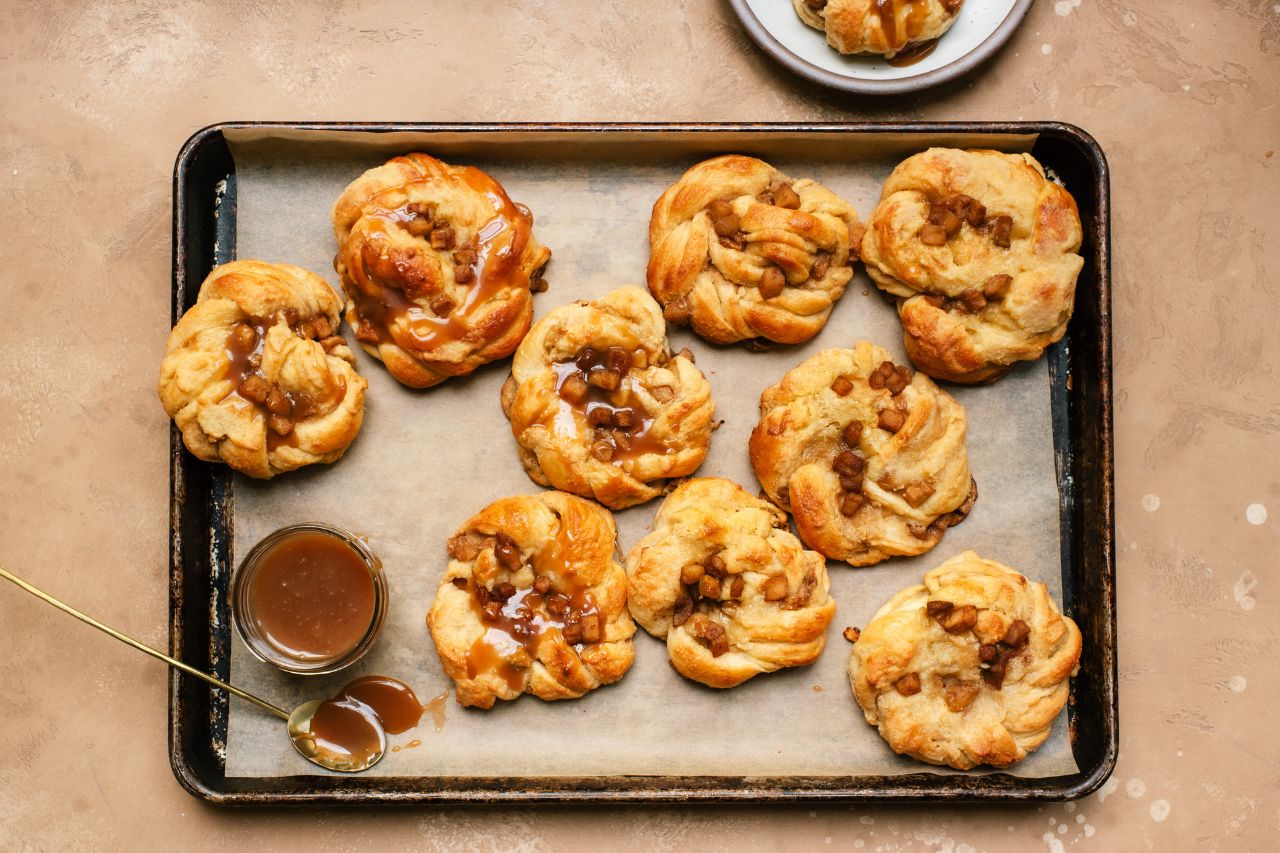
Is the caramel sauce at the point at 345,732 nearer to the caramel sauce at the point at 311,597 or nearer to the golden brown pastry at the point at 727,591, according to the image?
the caramel sauce at the point at 311,597

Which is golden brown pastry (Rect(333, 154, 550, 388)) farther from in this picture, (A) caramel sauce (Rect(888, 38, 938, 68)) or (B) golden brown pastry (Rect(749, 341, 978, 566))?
(A) caramel sauce (Rect(888, 38, 938, 68))

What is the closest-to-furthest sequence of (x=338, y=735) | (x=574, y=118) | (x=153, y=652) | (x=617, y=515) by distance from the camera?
(x=153, y=652), (x=338, y=735), (x=617, y=515), (x=574, y=118)

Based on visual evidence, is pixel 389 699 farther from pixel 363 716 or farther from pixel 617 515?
pixel 617 515

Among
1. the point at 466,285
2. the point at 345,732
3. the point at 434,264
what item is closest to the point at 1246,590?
the point at 466,285

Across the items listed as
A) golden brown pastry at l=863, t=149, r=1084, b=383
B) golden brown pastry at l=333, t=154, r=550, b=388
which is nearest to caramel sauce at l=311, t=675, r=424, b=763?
golden brown pastry at l=333, t=154, r=550, b=388

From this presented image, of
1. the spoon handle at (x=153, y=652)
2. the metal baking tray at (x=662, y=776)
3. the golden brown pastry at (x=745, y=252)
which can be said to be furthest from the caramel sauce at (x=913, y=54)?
the spoon handle at (x=153, y=652)

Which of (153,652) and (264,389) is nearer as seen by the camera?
(153,652)
